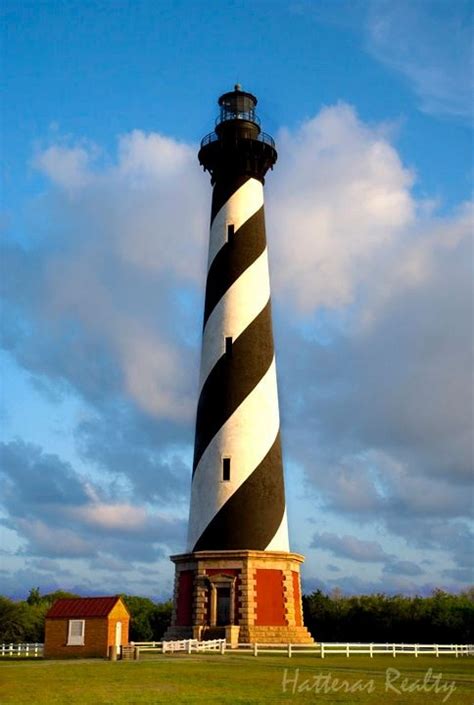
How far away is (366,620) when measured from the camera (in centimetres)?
4362

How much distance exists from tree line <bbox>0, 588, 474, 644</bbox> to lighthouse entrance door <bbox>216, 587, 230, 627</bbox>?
45.7 ft

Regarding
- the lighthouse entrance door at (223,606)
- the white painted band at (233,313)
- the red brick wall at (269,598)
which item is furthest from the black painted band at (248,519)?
the white painted band at (233,313)

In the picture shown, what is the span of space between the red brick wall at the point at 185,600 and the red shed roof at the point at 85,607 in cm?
400

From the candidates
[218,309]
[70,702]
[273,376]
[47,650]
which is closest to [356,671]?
[70,702]

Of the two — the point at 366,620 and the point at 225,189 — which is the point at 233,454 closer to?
the point at 225,189

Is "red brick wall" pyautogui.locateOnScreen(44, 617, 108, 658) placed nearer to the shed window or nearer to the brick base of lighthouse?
the shed window

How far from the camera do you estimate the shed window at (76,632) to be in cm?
2855

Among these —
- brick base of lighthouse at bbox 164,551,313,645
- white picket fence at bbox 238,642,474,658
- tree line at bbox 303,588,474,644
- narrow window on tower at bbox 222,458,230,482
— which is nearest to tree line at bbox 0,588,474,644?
tree line at bbox 303,588,474,644

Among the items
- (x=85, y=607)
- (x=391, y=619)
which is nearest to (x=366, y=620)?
(x=391, y=619)

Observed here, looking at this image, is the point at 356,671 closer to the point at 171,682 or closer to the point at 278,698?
the point at 171,682

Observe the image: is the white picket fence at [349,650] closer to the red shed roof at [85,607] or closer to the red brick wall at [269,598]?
the red brick wall at [269,598]

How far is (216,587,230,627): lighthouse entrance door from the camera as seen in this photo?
31719mm

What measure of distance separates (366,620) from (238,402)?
17.5 metres

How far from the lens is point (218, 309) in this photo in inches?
1400
